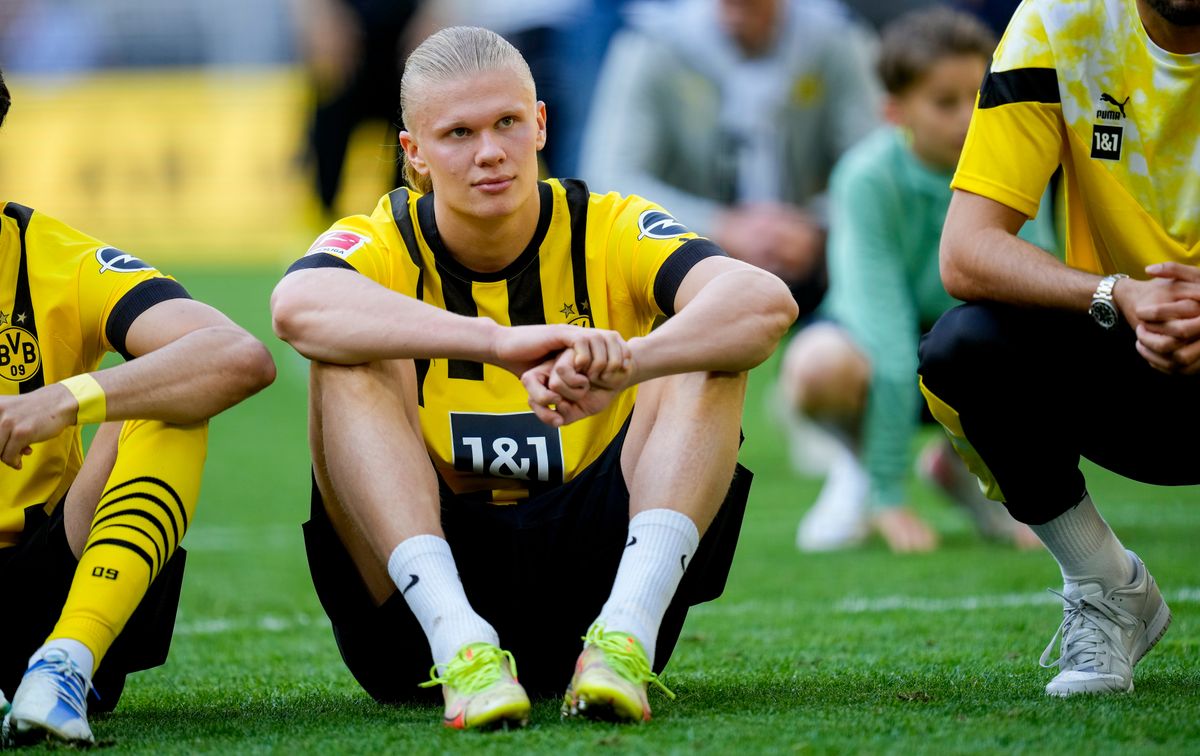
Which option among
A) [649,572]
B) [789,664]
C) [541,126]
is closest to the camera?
[649,572]

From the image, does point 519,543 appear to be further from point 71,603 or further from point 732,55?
point 732,55

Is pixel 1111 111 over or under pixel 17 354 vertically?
over

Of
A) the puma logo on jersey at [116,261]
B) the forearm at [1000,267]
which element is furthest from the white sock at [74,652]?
the forearm at [1000,267]

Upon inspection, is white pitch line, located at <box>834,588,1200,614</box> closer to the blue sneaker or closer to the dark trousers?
the dark trousers

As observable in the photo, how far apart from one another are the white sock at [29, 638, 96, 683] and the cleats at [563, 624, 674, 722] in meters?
0.83

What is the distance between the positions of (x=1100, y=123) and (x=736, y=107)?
16.2ft

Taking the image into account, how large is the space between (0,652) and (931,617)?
2418 mm

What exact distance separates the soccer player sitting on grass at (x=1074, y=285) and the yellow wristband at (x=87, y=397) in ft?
5.22

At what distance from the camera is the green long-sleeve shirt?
20.3 ft

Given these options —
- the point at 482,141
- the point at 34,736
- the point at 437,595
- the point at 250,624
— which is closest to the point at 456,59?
the point at 482,141

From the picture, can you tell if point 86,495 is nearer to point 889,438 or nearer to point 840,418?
point 889,438

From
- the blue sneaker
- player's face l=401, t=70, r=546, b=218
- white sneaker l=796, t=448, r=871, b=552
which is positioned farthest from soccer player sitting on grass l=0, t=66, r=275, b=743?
white sneaker l=796, t=448, r=871, b=552

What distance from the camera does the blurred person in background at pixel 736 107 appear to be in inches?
316

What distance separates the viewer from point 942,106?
19.9 feet
